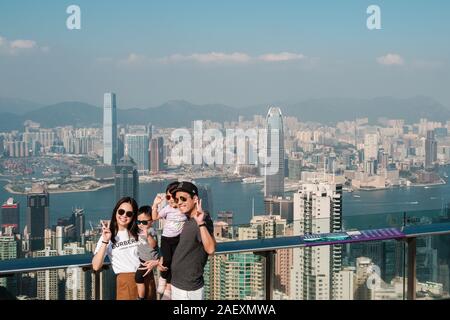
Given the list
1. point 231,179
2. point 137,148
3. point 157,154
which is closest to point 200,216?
point 137,148

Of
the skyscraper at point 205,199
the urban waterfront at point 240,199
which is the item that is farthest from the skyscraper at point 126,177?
the skyscraper at point 205,199

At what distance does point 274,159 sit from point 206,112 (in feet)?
12.1

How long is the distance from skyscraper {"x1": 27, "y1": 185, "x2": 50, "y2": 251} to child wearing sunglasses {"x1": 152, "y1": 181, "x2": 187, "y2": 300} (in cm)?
904

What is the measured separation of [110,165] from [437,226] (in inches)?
672

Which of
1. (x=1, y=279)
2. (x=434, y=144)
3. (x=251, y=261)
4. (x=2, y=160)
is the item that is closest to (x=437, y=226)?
(x=251, y=261)

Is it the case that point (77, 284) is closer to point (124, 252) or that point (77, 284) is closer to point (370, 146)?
point (124, 252)

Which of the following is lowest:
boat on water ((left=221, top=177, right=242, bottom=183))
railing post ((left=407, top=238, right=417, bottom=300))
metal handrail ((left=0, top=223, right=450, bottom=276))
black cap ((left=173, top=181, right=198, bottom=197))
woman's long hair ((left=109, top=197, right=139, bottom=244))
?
boat on water ((left=221, top=177, right=242, bottom=183))

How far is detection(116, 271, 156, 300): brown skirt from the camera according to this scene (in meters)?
2.21

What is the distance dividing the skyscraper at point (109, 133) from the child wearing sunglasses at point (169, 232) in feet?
57.5

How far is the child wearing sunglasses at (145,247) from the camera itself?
2213 millimetres

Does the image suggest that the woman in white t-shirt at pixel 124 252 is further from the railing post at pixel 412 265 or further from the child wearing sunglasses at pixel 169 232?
the railing post at pixel 412 265

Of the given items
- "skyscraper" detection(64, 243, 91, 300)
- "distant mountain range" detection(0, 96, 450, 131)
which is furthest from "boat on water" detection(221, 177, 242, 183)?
"skyscraper" detection(64, 243, 91, 300)

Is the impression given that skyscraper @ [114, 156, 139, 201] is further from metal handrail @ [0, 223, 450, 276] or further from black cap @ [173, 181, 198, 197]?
black cap @ [173, 181, 198, 197]

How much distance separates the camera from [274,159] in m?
21.7
